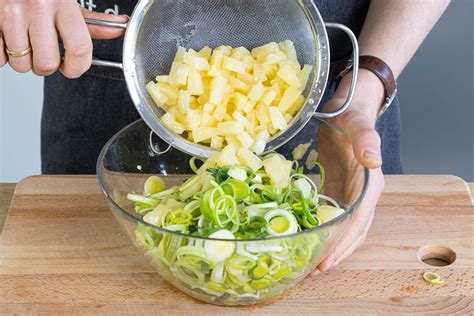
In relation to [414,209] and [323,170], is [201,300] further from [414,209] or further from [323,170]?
[414,209]

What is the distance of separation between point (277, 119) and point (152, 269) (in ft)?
1.13

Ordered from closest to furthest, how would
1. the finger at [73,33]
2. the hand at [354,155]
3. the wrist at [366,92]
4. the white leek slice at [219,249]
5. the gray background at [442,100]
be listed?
the white leek slice at [219,249]
the finger at [73,33]
the hand at [354,155]
the wrist at [366,92]
the gray background at [442,100]

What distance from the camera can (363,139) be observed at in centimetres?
145

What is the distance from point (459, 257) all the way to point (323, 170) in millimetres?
293

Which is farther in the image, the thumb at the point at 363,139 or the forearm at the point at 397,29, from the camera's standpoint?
the forearm at the point at 397,29

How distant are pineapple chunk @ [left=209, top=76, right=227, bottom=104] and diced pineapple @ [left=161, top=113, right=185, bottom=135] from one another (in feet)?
0.30

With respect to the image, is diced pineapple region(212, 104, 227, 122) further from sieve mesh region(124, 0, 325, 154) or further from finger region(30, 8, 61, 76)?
finger region(30, 8, 61, 76)

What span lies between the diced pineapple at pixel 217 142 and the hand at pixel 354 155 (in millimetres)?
217

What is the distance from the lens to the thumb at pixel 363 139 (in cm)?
142

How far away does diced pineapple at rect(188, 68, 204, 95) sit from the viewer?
146 centimetres

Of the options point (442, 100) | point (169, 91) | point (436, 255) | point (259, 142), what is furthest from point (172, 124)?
point (442, 100)

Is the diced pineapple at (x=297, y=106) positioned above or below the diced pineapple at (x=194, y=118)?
above

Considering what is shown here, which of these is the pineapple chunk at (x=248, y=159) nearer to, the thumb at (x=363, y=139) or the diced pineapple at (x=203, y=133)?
the diced pineapple at (x=203, y=133)

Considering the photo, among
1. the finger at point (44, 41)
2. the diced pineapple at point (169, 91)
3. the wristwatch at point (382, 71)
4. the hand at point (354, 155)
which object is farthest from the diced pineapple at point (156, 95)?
the wristwatch at point (382, 71)
